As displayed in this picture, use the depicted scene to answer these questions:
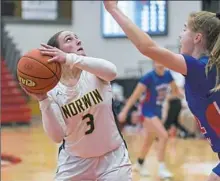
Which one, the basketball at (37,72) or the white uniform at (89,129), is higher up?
the basketball at (37,72)

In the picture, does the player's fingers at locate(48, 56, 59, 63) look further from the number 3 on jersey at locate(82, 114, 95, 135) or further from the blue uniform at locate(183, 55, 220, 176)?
the blue uniform at locate(183, 55, 220, 176)

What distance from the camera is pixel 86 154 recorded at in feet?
12.3

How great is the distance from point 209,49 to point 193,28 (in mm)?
147

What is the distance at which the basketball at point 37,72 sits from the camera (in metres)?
3.38

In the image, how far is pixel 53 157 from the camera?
1038 cm

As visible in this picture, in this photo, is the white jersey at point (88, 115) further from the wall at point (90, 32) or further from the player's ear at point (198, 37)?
the wall at point (90, 32)

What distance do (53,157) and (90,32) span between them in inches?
403

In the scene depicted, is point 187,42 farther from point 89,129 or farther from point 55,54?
point 89,129

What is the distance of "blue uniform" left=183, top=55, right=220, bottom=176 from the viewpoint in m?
3.13

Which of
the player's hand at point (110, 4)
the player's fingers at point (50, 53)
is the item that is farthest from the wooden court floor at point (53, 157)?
the player's hand at point (110, 4)

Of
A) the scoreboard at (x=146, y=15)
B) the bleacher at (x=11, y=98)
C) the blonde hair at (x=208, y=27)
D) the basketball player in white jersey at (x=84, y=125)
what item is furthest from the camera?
the scoreboard at (x=146, y=15)

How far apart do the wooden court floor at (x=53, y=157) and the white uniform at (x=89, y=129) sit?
4075 mm

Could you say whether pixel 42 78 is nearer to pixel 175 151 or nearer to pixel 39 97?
pixel 39 97

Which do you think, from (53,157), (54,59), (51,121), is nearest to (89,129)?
(51,121)
